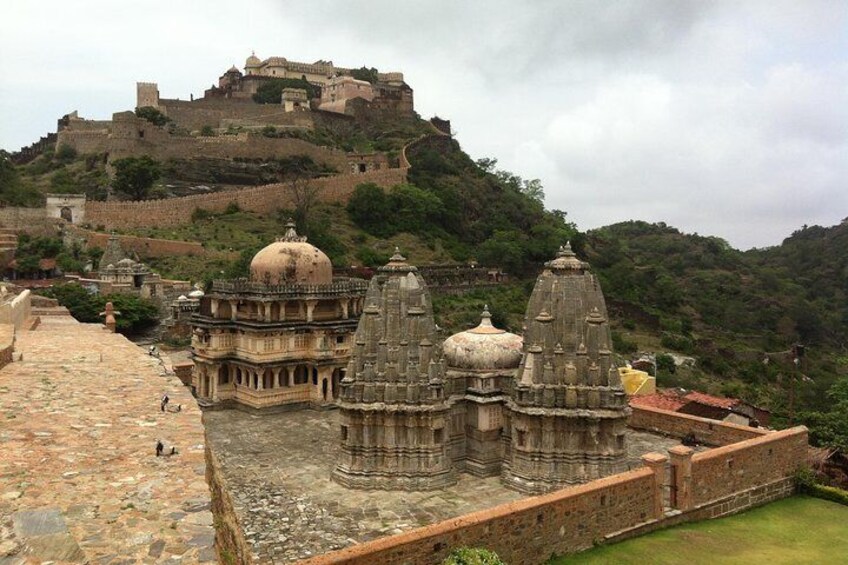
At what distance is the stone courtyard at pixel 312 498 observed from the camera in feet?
44.4

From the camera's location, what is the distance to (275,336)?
2492 centimetres

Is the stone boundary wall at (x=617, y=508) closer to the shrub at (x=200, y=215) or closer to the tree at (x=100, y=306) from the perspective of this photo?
the tree at (x=100, y=306)

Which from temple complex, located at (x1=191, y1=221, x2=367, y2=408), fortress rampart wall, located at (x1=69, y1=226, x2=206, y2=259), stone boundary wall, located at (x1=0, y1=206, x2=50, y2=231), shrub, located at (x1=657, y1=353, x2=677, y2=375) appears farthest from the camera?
stone boundary wall, located at (x1=0, y1=206, x2=50, y2=231)

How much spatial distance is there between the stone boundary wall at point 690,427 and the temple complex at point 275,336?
1063 centimetres

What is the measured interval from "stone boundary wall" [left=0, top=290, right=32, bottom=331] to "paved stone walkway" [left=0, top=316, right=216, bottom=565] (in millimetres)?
6879

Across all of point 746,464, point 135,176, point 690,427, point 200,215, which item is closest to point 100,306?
point 200,215

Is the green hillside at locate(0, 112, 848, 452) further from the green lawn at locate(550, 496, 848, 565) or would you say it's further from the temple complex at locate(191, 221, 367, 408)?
the temple complex at locate(191, 221, 367, 408)

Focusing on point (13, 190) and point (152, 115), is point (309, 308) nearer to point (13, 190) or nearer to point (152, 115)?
point (13, 190)

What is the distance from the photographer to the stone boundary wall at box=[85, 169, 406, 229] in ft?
159

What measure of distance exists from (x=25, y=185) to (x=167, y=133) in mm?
11761

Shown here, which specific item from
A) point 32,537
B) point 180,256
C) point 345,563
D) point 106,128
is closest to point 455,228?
point 180,256

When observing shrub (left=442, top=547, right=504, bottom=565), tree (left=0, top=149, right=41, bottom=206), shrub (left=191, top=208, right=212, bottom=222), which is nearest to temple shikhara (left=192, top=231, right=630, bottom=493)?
shrub (left=442, top=547, right=504, bottom=565)

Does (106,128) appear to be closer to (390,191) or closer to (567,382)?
(390,191)

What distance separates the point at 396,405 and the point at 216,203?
4092 centimetres
